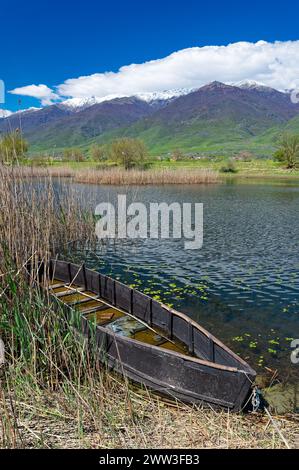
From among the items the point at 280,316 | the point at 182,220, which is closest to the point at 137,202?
the point at 182,220

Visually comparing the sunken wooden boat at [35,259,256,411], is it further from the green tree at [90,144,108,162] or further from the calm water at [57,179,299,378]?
the green tree at [90,144,108,162]

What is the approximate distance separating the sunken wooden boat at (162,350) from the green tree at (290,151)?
7950 cm

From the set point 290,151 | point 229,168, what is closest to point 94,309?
point 229,168

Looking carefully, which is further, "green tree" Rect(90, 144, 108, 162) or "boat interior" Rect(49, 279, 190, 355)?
"green tree" Rect(90, 144, 108, 162)

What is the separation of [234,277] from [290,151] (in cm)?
7430

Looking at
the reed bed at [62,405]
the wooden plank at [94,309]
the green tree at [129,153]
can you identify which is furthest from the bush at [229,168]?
the reed bed at [62,405]

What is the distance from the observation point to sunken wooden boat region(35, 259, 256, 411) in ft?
19.9

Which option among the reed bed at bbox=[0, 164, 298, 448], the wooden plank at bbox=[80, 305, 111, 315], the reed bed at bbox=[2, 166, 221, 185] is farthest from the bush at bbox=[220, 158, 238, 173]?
the reed bed at bbox=[0, 164, 298, 448]

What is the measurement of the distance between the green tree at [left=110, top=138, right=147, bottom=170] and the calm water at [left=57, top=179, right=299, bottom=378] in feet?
158

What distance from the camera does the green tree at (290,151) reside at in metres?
79.6

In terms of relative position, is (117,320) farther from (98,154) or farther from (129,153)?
(98,154)

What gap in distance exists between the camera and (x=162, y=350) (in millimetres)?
6746

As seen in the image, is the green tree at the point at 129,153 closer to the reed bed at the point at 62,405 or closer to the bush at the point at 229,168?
the bush at the point at 229,168

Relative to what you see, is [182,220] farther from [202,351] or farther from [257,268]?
[202,351]
